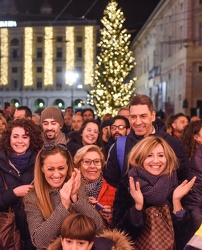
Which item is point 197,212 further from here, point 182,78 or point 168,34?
point 168,34

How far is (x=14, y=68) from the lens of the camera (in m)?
91.9

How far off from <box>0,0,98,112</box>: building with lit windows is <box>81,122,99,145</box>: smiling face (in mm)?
79191

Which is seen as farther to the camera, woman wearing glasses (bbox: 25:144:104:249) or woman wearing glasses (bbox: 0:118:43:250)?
woman wearing glasses (bbox: 0:118:43:250)

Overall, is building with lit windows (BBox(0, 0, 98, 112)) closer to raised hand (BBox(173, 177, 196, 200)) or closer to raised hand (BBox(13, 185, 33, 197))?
raised hand (BBox(13, 185, 33, 197))

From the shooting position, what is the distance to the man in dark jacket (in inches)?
241

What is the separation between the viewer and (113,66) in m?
34.1

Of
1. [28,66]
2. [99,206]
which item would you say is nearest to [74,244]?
[99,206]

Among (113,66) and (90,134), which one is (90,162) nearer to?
(90,134)

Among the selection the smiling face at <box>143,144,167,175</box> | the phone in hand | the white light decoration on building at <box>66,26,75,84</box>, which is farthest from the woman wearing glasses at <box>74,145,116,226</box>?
the white light decoration on building at <box>66,26,75,84</box>

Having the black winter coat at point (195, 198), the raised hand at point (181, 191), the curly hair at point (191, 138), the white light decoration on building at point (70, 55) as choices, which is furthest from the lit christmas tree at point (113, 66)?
the white light decoration on building at point (70, 55)

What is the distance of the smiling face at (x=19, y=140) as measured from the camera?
20.7 feet

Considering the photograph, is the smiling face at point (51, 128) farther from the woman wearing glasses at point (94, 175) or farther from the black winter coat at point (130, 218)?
the black winter coat at point (130, 218)

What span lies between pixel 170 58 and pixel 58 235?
46884 millimetres

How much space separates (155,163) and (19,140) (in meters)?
1.75
